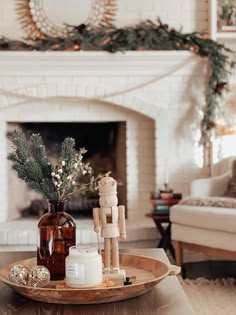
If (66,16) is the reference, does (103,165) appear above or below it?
below

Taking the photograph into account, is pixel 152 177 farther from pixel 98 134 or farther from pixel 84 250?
pixel 84 250

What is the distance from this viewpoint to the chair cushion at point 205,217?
12.1 ft

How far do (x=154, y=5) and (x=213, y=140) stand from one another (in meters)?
1.16

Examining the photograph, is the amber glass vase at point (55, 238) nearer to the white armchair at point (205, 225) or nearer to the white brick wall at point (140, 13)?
the white armchair at point (205, 225)

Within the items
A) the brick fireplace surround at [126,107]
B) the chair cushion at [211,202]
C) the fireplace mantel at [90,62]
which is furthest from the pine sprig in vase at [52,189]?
the fireplace mantel at [90,62]

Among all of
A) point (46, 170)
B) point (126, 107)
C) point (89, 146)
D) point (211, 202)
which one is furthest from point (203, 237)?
point (46, 170)

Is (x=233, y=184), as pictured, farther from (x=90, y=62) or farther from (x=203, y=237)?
(x=90, y=62)

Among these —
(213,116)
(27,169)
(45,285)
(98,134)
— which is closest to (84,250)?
(45,285)

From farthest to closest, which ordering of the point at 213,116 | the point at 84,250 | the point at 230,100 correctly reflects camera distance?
the point at 230,100
the point at 213,116
the point at 84,250

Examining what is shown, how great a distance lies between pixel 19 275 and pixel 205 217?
2.07m

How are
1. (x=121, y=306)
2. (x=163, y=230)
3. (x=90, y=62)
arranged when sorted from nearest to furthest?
(x=121, y=306), (x=163, y=230), (x=90, y=62)

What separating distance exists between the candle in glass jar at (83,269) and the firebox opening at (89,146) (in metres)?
3.17

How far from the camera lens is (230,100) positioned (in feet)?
16.1

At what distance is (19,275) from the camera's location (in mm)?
1931
